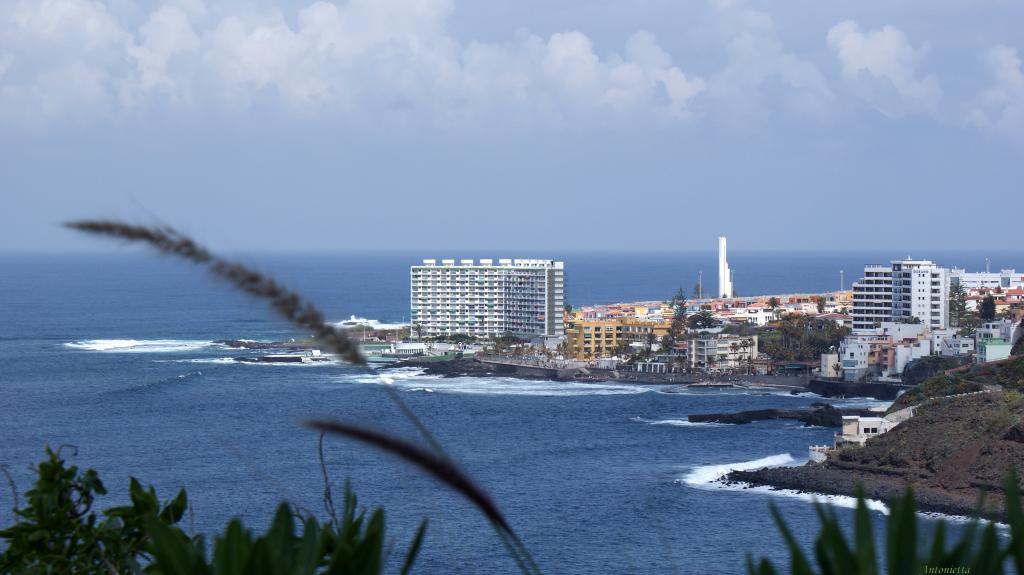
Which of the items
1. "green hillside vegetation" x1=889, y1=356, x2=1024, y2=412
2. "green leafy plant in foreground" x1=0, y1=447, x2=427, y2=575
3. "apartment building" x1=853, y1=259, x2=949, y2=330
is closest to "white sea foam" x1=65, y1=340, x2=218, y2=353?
"apartment building" x1=853, y1=259, x2=949, y2=330

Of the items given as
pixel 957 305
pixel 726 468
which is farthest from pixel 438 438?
pixel 957 305

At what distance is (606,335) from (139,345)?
1304 cm

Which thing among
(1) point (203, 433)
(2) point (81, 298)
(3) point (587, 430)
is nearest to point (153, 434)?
(1) point (203, 433)

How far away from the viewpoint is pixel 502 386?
28906mm

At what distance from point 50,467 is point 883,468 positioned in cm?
1506

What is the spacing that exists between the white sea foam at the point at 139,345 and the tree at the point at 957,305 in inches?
810

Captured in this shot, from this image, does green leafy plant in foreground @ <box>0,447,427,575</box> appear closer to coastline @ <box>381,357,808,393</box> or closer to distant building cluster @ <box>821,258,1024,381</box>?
distant building cluster @ <box>821,258,1024,381</box>

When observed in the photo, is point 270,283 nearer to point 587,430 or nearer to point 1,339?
point 587,430

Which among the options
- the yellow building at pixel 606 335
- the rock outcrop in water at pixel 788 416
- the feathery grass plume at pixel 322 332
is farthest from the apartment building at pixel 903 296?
the feathery grass plume at pixel 322 332

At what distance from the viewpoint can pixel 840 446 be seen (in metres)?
17.3

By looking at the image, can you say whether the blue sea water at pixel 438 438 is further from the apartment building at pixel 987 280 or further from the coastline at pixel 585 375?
the apartment building at pixel 987 280

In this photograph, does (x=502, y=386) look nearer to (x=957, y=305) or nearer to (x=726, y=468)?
(x=726, y=468)

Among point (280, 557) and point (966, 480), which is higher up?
point (280, 557)

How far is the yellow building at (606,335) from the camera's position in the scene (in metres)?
34.6
